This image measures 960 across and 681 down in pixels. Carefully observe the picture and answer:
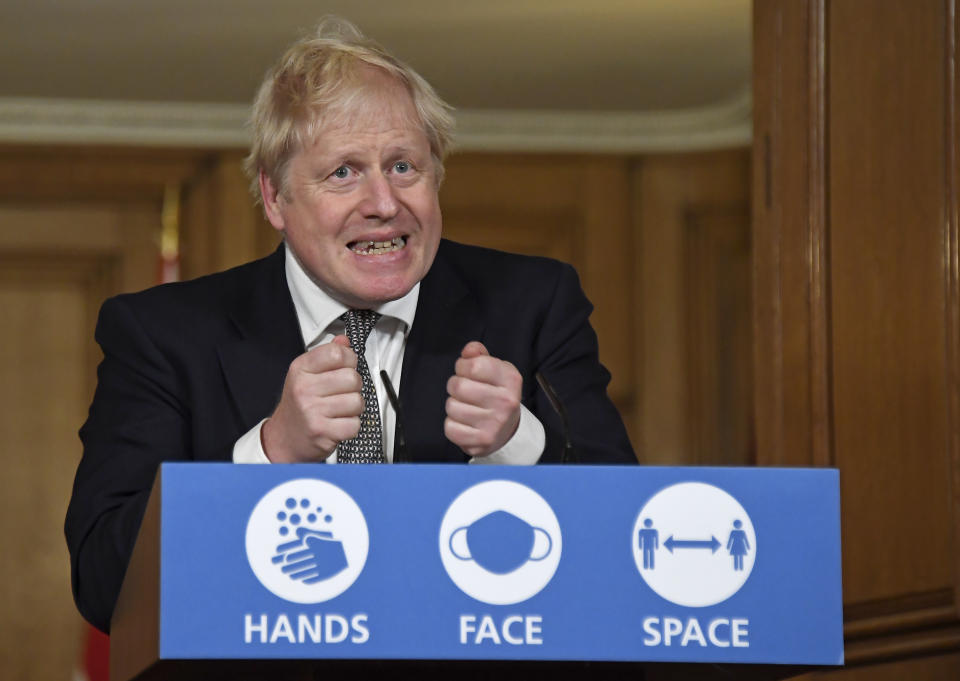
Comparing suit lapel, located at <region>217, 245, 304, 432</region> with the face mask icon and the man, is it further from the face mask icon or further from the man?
the face mask icon

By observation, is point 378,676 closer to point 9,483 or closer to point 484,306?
point 484,306

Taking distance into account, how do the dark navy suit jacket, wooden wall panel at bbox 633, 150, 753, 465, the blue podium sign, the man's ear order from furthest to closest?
wooden wall panel at bbox 633, 150, 753, 465 < the man's ear < the dark navy suit jacket < the blue podium sign

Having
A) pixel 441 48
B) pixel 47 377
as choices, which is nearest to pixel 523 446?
pixel 441 48

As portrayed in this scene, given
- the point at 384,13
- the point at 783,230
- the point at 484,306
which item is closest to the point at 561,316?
the point at 484,306

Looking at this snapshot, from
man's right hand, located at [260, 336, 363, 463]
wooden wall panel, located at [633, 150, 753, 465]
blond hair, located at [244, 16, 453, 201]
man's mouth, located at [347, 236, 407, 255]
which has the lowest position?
man's right hand, located at [260, 336, 363, 463]

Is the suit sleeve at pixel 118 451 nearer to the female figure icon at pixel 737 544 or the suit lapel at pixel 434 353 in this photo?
the suit lapel at pixel 434 353

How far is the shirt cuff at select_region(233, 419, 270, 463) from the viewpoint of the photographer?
4.09 feet

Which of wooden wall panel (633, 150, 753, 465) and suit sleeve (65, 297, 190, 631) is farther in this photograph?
wooden wall panel (633, 150, 753, 465)

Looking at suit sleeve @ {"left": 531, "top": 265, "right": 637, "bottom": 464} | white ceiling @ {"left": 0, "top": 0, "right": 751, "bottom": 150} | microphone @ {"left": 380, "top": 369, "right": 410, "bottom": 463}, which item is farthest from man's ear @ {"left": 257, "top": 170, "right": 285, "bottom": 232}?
white ceiling @ {"left": 0, "top": 0, "right": 751, "bottom": 150}

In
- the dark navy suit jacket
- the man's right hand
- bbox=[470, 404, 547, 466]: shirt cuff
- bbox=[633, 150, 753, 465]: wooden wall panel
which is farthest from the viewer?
bbox=[633, 150, 753, 465]: wooden wall panel

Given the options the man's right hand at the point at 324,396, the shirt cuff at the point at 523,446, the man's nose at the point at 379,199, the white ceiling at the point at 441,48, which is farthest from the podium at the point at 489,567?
the white ceiling at the point at 441,48

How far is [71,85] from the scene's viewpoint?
4.83 meters

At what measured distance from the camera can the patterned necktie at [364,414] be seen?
1.53 m

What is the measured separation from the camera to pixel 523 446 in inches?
51.2
